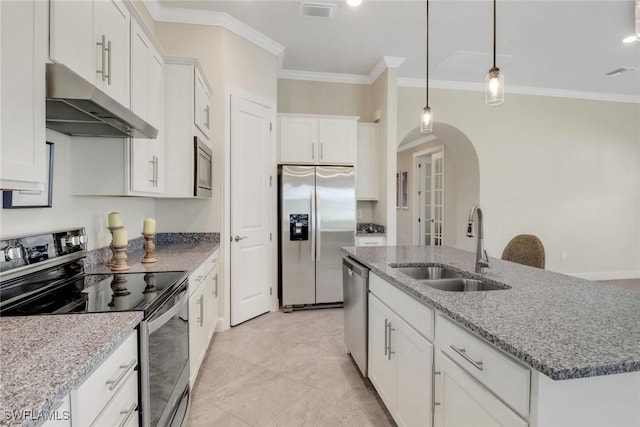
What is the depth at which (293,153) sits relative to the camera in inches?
162

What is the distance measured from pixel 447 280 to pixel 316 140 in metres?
2.68

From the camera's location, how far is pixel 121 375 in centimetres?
108

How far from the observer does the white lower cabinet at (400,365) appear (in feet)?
4.83

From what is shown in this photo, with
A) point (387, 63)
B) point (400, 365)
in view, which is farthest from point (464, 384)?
point (387, 63)

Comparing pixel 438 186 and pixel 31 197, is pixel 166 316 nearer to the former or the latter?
pixel 31 197

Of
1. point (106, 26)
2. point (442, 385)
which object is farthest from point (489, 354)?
point (106, 26)

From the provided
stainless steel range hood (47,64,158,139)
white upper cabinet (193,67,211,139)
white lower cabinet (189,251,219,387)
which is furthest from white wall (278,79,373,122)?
stainless steel range hood (47,64,158,139)

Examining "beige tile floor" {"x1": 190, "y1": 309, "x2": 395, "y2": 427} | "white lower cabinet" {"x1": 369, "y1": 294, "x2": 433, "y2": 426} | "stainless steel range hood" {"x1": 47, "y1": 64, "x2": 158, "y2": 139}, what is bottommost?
"beige tile floor" {"x1": 190, "y1": 309, "x2": 395, "y2": 427}

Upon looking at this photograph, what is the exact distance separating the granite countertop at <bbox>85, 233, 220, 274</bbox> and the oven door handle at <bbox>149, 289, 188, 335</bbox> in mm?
249

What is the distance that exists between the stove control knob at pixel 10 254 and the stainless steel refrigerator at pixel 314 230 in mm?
2616

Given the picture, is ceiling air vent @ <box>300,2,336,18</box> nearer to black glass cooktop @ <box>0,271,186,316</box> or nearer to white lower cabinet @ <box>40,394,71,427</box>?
black glass cooktop @ <box>0,271,186,316</box>

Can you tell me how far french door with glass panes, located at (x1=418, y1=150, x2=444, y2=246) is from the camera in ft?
21.5

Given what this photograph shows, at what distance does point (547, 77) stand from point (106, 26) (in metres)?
5.41

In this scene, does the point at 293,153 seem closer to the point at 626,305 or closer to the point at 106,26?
the point at 106,26
